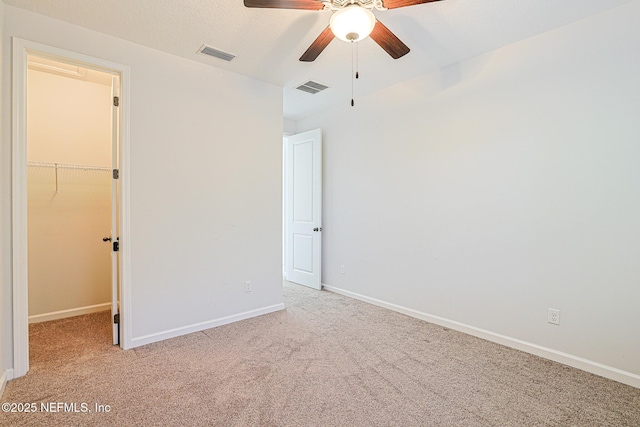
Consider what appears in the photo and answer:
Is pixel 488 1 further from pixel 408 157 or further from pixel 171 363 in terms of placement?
pixel 171 363

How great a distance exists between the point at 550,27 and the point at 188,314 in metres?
3.93

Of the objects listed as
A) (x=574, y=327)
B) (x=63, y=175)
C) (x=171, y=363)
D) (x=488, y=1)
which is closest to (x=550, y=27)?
(x=488, y=1)

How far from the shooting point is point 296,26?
2426mm

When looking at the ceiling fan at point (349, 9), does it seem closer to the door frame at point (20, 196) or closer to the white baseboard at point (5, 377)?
the door frame at point (20, 196)

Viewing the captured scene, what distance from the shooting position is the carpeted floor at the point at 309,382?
1828 mm

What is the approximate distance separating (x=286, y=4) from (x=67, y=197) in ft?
10.8

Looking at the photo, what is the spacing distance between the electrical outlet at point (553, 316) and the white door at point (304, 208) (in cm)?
273

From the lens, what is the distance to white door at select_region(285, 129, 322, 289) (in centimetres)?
457

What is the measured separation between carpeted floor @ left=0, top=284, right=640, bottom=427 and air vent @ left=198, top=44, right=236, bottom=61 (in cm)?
259

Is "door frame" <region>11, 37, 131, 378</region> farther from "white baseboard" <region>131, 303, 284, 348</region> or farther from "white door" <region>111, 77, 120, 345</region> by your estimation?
"white baseboard" <region>131, 303, 284, 348</region>

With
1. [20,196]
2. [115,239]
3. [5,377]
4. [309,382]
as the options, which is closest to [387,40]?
[309,382]

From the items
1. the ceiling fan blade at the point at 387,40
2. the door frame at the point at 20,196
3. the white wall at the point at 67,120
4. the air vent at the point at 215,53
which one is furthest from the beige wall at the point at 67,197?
the ceiling fan blade at the point at 387,40

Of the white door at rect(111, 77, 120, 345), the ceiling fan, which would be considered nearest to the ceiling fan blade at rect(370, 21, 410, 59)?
the ceiling fan

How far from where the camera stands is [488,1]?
2.16 metres
